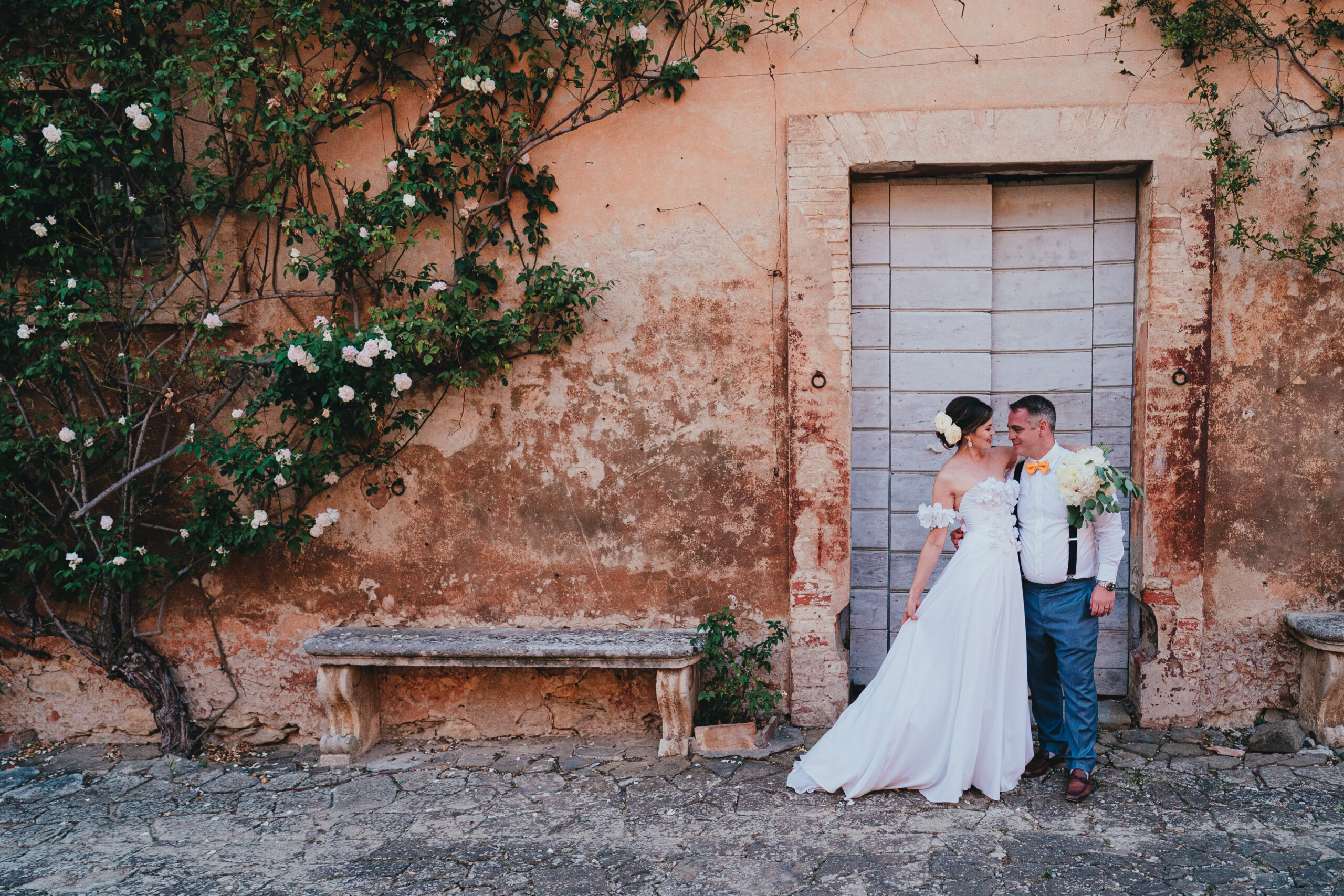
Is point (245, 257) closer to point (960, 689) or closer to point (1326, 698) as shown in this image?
point (960, 689)

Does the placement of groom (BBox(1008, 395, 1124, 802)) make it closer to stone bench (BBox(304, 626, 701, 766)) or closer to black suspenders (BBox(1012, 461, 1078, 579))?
black suspenders (BBox(1012, 461, 1078, 579))

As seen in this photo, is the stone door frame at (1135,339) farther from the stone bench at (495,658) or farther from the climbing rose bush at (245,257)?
the climbing rose bush at (245,257)

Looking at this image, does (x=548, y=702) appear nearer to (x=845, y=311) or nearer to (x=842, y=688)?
(x=842, y=688)

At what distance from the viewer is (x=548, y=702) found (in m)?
4.55

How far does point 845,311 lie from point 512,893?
302 centimetres

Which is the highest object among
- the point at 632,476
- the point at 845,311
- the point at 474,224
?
the point at 474,224

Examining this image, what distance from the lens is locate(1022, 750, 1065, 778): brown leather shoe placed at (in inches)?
153

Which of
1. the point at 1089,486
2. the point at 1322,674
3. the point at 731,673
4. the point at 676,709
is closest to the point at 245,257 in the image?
the point at 676,709

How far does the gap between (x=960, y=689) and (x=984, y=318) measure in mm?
1969

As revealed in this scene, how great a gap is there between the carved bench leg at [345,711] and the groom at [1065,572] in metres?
3.37

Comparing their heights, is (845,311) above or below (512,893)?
above

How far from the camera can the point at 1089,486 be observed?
3.56 m

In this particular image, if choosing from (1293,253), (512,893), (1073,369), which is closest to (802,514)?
(1073,369)

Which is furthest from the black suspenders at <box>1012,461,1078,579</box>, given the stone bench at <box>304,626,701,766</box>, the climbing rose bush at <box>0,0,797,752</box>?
the climbing rose bush at <box>0,0,797,752</box>
